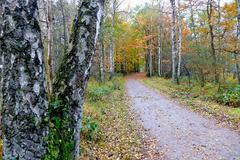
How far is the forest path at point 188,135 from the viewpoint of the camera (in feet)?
21.8

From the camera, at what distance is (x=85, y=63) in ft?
11.8

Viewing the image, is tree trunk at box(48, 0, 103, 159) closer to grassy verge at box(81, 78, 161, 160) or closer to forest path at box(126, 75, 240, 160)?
grassy verge at box(81, 78, 161, 160)

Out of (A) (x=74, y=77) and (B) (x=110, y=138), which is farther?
(B) (x=110, y=138)

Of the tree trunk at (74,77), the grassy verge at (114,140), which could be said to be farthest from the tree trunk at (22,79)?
the grassy verge at (114,140)

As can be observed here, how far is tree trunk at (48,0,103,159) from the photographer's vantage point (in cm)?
356

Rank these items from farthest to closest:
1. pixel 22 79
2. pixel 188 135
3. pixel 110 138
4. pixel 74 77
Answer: pixel 188 135, pixel 110 138, pixel 74 77, pixel 22 79

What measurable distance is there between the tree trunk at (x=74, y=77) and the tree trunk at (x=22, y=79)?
0.47 meters

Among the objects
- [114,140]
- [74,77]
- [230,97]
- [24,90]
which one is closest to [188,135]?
[114,140]

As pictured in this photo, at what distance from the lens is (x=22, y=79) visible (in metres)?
2.94

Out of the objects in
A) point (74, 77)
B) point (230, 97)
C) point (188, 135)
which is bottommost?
point (188, 135)

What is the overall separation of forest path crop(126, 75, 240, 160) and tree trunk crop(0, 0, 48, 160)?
4.25 meters

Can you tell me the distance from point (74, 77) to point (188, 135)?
5730 millimetres

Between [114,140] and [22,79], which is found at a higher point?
[22,79]

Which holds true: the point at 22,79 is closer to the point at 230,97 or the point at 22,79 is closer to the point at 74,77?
the point at 74,77
